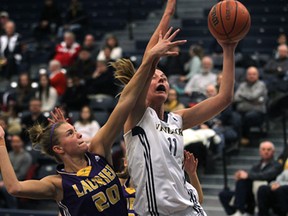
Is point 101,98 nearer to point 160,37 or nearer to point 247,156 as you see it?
point 247,156

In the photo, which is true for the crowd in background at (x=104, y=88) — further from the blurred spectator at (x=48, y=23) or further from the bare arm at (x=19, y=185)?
the bare arm at (x=19, y=185)

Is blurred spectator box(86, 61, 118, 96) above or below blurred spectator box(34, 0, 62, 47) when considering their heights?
below

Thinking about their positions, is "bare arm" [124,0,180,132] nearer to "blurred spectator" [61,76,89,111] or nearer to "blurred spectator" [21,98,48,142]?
"blurred spectator" [21,98,48,142]

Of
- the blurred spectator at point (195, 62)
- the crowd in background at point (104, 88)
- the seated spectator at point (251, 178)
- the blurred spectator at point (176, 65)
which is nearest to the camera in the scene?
the seated spectator at point (251, 178)

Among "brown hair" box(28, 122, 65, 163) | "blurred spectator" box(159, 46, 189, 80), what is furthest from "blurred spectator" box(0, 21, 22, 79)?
"brown hair" box(28, 122, 65, 163)

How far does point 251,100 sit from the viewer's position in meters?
11.4

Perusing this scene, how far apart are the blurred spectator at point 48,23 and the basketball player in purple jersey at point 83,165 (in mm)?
11008

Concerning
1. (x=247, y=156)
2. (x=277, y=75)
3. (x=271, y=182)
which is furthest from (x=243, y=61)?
(x=271, y=182)

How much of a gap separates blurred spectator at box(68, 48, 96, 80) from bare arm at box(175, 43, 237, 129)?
26.2 feet

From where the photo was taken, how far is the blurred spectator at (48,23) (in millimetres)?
16291

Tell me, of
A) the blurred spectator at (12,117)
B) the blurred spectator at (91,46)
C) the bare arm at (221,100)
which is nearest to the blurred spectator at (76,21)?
the blurred spectator at (91,46)

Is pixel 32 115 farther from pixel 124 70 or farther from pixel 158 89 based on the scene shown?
pixel 158 89

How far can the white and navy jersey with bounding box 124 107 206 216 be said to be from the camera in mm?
5113

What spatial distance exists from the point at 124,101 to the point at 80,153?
499 mm
